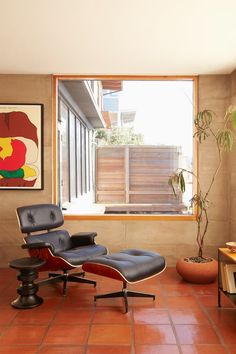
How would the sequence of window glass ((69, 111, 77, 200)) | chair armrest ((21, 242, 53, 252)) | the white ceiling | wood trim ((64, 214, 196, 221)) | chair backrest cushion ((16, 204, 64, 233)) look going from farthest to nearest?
window glass ((69, 111, 77, 200)) < wood trim ((64, 214, 196, 221)) < chair backrest cushion ((16, 204, 64, 233)) < chair armrest ((21, 242, 53, 252)) < the white ceiling

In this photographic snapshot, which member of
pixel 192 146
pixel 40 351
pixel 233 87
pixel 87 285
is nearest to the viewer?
pixel 40 351

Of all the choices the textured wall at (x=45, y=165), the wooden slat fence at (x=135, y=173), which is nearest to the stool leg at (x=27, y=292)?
the textured wall at (x=45, y=165)

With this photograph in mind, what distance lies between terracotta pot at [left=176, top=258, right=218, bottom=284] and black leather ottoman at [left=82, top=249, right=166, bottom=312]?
1.95 feet

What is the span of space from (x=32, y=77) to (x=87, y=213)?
190 centimetres

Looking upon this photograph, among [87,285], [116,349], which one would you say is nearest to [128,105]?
[87,285]

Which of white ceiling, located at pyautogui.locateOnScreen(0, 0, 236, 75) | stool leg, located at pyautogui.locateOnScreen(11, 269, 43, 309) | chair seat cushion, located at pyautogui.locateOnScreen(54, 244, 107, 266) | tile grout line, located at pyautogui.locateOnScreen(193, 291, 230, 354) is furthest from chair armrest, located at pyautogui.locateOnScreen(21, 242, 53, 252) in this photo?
white ceiling, located at pyautogui.locateOnScreen(0, 0, 236, 75)

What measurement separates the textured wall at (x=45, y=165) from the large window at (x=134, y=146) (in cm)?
25

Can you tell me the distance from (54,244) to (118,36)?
2244mm

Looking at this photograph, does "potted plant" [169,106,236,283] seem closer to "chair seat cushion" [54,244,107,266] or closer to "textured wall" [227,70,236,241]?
"textured wall" [227,70,236,241]

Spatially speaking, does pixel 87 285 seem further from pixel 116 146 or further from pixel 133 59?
pixel 133 59

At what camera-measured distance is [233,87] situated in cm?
427

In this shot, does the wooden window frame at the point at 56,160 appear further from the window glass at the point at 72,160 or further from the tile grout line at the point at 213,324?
the tile grout line at the point at 213,324

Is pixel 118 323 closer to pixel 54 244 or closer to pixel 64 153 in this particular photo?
pixel 54 244

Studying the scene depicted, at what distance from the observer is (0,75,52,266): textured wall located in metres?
4.40
